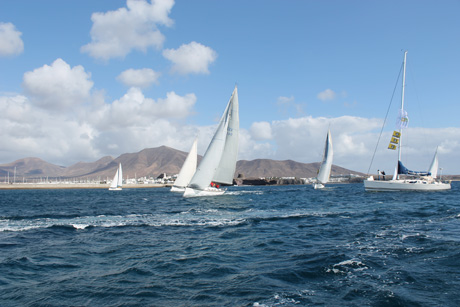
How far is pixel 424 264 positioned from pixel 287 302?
6348mm

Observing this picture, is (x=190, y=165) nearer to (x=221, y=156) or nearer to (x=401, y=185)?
(x=221, y=156)

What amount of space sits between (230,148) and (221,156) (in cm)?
199

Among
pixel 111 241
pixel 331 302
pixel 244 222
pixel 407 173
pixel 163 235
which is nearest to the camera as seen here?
pixel 331 302

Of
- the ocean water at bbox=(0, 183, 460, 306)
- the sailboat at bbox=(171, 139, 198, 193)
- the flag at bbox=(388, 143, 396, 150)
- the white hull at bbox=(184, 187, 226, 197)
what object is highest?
the flag at bbox=(388, 143, 396, 150)

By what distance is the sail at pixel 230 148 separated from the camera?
4872cm

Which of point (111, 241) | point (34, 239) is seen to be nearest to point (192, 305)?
point (111, 241)

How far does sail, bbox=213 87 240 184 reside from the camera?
1918 inches

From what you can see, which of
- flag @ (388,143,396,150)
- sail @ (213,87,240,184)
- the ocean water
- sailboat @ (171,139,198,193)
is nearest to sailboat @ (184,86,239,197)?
sail @ (213,87,240,184)

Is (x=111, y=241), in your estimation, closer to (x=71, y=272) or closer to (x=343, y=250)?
(x=71, y=272)

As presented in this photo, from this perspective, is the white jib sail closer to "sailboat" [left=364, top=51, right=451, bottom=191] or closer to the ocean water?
"sailboat" [left=364, top=51, right=451, bottom=191]

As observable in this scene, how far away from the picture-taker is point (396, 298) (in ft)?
26.6

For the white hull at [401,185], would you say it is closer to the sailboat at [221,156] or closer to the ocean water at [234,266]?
the sailboat at [221,156]

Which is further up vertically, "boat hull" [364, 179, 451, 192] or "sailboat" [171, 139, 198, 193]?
"sailboat" [171, 139, 198, 193]

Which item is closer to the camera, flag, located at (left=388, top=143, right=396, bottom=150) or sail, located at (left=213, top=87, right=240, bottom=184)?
sail, located at (left=213, top=87, right=240, bottom=184)
